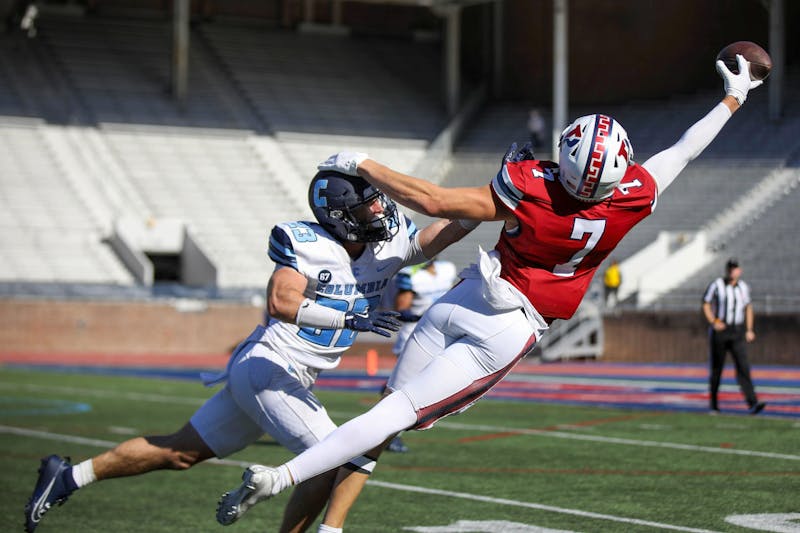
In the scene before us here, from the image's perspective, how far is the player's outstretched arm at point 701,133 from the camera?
5.52 m

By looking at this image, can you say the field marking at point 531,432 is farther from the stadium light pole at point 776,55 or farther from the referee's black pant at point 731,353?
the stadium light pole at point 776,55

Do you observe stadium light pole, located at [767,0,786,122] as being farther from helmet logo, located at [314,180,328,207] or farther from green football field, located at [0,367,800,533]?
helmet logo, located at [314,180,328,207]

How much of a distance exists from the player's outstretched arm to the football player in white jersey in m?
0.87

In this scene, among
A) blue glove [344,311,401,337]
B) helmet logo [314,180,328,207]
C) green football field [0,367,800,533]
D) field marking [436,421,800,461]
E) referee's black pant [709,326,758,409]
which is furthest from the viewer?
referee's black pant [709,326,758,409]

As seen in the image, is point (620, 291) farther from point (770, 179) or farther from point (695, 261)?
point (770, 179)

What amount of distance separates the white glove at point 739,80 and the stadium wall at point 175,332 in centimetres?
1668

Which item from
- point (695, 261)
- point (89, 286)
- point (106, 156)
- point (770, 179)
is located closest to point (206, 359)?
point (89, 286)

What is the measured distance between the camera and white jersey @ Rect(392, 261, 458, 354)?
1098 cm

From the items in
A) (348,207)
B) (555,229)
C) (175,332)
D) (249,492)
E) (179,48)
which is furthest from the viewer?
(179,48)

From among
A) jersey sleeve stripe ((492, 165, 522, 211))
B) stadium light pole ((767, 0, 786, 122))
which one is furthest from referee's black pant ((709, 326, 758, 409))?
stadium light pole ((767, 0, 786, 122))

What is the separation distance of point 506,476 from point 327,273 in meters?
3.69

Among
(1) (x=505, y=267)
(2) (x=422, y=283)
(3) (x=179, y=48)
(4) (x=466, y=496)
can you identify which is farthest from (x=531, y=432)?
(3) (x=179, y=48)

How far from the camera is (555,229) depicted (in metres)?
5.11

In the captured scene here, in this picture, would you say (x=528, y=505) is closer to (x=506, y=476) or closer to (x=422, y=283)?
(x=506, y=476)
